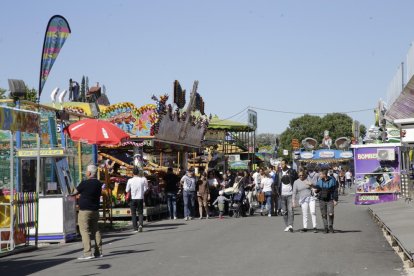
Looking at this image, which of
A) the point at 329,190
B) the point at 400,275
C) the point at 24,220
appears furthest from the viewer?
the point at 329,190

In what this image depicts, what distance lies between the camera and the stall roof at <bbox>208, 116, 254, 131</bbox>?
154ft

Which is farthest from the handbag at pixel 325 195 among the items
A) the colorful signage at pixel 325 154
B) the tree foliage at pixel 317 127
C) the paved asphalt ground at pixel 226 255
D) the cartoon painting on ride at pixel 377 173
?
the tree foliage at pixel 317 127

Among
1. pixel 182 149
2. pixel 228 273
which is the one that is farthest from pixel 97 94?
pixel 228 273

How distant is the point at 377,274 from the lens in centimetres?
1069

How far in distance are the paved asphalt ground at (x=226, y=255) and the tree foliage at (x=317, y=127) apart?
80.3 metres

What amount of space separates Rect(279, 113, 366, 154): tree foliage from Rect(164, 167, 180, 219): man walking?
73.6 meters

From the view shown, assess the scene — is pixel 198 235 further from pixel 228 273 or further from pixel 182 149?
pixel 182 149

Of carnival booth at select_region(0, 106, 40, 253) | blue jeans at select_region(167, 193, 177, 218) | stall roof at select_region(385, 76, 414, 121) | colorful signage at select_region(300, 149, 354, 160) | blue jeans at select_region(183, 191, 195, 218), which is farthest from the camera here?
colorful signage at select_region(300, 149, 354, 160)

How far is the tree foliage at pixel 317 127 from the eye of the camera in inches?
3895

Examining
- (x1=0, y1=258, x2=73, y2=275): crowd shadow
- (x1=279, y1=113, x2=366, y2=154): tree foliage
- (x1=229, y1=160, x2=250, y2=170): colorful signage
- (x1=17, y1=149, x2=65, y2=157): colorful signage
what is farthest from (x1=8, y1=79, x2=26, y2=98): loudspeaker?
(x1=279, y1=113, x2=366, y2=154): tree foliage

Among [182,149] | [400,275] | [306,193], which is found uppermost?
[182,149]

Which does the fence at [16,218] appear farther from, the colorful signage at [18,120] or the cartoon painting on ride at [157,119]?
the cartoon painting on ride at [157,119]

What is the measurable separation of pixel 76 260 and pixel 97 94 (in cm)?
1146

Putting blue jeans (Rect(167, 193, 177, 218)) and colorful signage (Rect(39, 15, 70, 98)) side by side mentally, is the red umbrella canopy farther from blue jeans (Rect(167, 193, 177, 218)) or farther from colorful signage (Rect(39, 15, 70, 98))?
blue jeans (Rect(167, 193, 177, 218))
